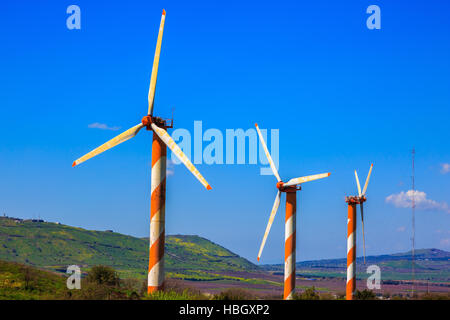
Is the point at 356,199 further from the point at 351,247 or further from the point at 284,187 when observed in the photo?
the point at 284,187

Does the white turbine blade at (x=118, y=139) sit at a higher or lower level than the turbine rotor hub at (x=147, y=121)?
lower

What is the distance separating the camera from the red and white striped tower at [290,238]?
76.2 meters

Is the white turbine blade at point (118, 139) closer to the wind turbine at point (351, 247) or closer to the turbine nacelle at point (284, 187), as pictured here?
the turbine nacelle at point (284, 187)

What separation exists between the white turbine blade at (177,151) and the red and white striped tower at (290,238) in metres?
27.4

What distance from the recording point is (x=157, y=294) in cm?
5191

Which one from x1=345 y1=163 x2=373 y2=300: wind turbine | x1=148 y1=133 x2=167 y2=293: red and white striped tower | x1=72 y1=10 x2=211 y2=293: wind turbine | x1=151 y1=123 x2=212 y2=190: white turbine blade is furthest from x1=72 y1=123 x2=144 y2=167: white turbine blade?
x1=345 y1=163 x2=373 y2=300: wind turbine

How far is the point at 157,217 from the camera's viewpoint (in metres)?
54.5

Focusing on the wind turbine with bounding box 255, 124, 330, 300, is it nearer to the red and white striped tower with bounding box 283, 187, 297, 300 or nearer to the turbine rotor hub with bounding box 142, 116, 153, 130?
the red and white striped tower with bounding box 283, 187, 297, 300

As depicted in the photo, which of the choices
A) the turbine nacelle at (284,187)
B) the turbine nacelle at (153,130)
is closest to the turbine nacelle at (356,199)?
the turbine nacelle at (284,187)

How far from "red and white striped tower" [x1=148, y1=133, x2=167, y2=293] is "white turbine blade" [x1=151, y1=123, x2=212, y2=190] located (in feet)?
2.54
